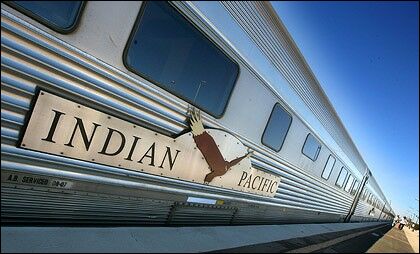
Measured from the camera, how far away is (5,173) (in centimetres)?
246

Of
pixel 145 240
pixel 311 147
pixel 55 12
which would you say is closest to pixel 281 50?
pixel 311 147

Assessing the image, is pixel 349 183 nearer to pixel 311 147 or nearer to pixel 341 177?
pixel 341 177

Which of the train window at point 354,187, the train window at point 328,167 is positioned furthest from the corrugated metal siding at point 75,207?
the train window at point 354,187

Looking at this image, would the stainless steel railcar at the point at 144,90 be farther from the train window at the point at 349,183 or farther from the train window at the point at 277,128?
the train window at the point at 349,183

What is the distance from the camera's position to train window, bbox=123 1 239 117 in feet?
9.78

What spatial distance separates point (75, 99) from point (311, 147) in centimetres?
560

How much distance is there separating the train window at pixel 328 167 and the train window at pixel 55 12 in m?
7.46

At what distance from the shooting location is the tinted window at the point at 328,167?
8789mm

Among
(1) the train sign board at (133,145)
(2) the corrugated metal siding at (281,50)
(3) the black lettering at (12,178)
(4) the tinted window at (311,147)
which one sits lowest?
(3) the black lettering at (12,178)

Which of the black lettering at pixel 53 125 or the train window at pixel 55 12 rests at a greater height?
the train window at pixel 55 12

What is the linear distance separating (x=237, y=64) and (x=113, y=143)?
1.81m

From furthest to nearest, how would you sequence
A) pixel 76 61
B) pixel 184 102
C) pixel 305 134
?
pixel 305 134, pixel 184 102, pixel 76 61

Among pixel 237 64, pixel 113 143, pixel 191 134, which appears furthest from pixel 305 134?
pixel 113 143

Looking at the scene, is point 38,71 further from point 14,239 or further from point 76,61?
point 14,239
